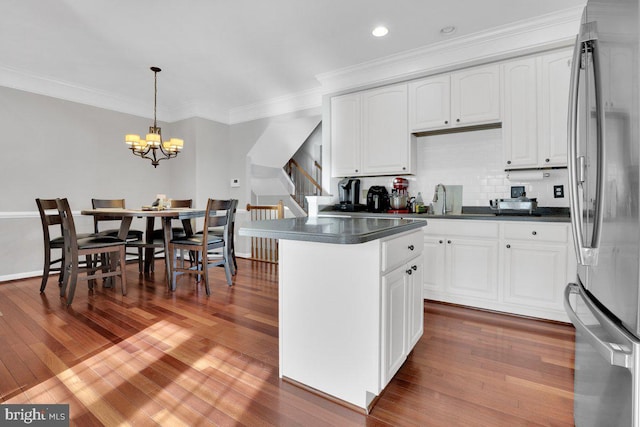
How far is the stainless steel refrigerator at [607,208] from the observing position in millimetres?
750

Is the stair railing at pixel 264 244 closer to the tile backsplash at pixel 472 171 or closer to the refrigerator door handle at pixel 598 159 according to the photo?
the tile backsplash at pixel 472 171

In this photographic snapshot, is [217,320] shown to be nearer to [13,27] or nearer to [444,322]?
[444,322]

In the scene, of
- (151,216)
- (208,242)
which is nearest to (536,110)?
(208,242)

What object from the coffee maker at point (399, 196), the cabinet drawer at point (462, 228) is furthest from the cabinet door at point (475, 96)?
the cabinet drawer at point (462, 228)

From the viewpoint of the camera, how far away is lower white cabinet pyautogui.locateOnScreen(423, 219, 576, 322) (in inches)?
99.7

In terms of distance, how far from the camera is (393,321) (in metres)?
1.56

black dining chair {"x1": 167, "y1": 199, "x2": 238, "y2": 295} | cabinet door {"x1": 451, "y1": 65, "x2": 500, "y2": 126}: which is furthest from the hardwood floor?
cabinet door {"x1": 451, "y1": 65, "x2": 500, "y2": 126}

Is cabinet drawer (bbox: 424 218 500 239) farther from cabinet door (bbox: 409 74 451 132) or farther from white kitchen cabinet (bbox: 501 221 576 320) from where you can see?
cabinet door (bbox: 409 74 451 132)

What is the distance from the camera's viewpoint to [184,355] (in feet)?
6.55

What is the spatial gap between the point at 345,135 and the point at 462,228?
177 centimetres

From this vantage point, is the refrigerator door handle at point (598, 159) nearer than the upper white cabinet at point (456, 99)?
Yes

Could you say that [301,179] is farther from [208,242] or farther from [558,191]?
[558,191]

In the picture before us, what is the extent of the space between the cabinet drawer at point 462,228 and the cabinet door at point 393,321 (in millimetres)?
1471

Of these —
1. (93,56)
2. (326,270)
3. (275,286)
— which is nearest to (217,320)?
(275,286)
